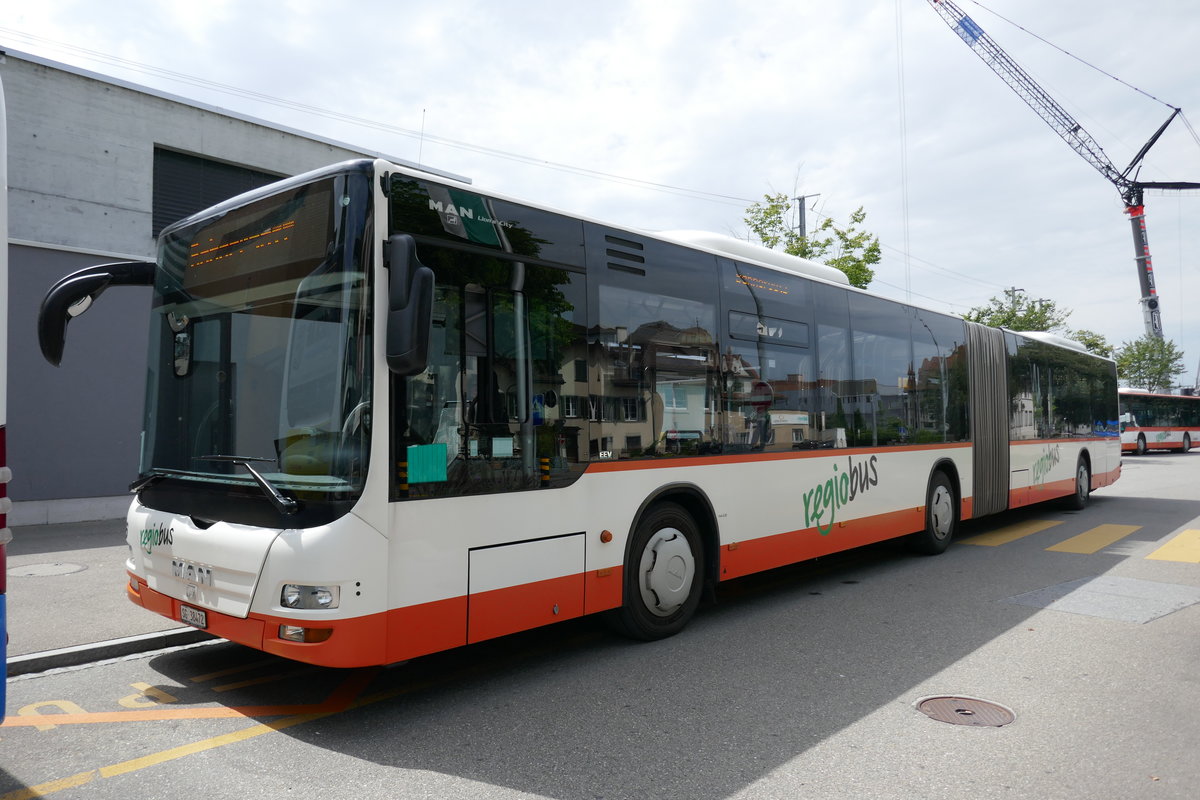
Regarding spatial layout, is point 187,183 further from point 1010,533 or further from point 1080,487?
point 1080,487

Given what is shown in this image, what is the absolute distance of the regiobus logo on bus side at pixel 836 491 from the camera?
787 cm

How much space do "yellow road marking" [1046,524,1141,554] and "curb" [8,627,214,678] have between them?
395 inches

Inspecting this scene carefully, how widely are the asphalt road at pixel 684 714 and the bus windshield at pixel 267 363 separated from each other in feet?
3.95

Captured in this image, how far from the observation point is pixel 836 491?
27.1 feet

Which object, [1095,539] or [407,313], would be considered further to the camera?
[1095,539]

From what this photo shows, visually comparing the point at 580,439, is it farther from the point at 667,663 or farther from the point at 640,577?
the point at 667,663

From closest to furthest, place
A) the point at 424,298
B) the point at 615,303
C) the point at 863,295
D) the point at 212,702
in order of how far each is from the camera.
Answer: the point at 424,298
the point at 212,702
the point at 615,303
the point at 863,295

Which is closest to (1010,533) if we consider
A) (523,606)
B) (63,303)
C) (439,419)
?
(523,606)

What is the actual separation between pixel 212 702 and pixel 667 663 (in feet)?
9.51

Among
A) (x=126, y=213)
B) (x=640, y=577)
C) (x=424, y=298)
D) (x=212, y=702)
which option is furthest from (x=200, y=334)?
(x=126, y=213)

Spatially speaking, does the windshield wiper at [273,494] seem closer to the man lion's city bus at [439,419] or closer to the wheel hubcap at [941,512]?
the man lion's city bus at [439,419]

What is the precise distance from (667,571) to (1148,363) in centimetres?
6549

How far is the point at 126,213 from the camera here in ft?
44.8


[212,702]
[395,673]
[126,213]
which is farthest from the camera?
[126,213]
